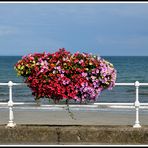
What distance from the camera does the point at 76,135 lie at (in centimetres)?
934

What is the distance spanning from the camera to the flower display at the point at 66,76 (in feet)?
30.8

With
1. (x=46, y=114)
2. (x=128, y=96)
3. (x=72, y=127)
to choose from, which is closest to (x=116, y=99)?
(x=128, y=96)

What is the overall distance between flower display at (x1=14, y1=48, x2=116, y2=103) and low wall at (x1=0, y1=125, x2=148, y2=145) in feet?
1.96

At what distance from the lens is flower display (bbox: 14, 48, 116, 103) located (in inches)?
369

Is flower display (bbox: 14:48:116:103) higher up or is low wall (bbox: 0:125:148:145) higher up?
flower display (bbox: 14:48:116:103)

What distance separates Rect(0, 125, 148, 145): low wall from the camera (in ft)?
30.5

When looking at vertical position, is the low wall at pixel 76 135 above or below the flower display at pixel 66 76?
below

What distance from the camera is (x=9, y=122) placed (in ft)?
31.6

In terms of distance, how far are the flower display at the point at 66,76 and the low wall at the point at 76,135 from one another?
0.60 meters

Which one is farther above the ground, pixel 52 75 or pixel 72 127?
pixel 52 75

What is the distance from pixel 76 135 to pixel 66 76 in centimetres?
109

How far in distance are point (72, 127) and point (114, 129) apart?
2.52 ft

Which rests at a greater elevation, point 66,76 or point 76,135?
point 66,76

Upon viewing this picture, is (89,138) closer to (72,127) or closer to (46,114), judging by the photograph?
(72,127)
